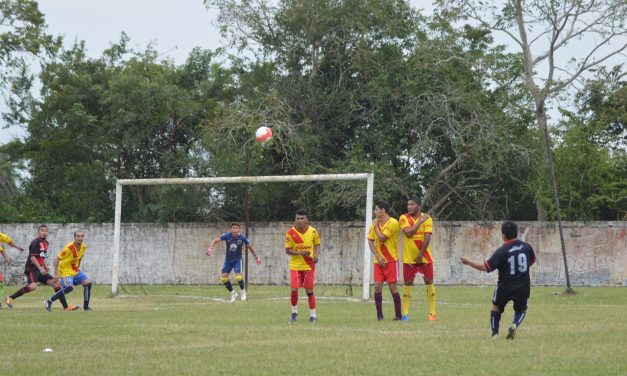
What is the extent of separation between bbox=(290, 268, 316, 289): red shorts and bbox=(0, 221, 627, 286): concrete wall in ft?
52.7

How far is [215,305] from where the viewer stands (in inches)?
920

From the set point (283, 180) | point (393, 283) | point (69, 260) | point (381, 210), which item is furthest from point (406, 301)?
point (283, 180)

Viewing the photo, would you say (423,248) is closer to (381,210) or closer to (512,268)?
(381,210)

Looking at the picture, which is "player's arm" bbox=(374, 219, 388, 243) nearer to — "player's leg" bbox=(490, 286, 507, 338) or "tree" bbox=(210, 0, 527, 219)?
"player's leg" bbox=(490, 286, 507, 338)

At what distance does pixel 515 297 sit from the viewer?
13.4 metres

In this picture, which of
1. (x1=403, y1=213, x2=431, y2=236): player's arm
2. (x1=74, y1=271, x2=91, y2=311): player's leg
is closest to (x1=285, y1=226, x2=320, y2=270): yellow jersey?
(x1=403, y1=213, x2=431, y2=236): player's arm

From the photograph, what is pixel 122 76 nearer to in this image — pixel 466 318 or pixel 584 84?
pixel 584 84

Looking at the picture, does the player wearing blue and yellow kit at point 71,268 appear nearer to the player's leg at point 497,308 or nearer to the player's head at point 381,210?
the player's head at point 381,210

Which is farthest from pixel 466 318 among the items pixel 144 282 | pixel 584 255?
pixel 144 282

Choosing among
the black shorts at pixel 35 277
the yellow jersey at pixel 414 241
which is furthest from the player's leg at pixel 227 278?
the yellow jersey at pixel 414 241

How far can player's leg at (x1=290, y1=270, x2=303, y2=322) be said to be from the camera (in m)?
17.9

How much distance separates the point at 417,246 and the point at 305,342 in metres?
4.91

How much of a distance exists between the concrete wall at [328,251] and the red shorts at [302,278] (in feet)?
52.7

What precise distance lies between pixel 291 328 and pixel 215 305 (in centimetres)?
769
